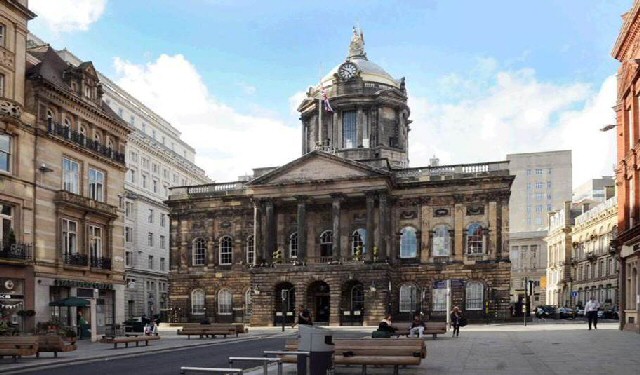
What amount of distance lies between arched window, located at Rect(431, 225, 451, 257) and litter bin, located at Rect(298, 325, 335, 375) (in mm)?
52698

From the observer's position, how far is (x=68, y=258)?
41688 millimetres

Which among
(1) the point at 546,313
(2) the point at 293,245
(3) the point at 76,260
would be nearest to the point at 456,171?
(2) the point at 293,245

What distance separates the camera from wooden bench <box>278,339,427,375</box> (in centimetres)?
Result: 1786

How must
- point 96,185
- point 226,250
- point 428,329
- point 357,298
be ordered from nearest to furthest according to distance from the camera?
point 428,329
point 96,185
point 357,298
point 226,250

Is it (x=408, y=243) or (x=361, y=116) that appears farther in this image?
(x=361, y=116)

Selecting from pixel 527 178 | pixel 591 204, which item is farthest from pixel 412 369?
pixel 527 178

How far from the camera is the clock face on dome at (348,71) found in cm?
8069

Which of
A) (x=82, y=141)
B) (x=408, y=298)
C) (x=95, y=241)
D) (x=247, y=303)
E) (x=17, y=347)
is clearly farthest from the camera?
(x=247, y=303)

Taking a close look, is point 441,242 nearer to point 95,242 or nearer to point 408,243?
point 408,243

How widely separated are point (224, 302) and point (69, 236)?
31146 mm

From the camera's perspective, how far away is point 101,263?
148 feet

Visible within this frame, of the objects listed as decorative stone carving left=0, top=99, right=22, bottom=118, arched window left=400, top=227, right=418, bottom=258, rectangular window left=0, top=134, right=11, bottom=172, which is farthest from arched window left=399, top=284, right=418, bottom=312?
decorative stone carving left=0, top=99, right=22, bottom=118

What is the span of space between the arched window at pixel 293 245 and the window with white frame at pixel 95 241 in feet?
88.4

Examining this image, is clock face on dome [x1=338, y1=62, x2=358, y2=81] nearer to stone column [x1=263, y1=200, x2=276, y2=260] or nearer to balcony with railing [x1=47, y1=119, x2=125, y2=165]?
stone column [x1=263, y1=200, x2=276, y2=260]
